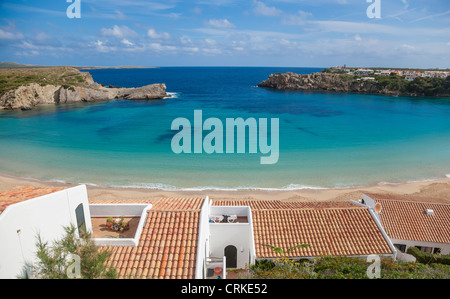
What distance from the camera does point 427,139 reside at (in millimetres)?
35656

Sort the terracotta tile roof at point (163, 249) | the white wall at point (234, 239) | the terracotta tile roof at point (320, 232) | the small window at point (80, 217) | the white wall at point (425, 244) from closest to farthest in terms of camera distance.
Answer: the terracotta tile roof at point (163, 249) → the small window at point (80, 217) → the terracotta tile roof at point (320, 232) → the white wall at point (234, 239) → the white wall at point (425, 244)

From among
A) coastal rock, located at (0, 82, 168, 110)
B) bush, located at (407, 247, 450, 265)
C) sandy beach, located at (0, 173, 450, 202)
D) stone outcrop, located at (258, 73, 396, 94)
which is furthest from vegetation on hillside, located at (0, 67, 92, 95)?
bush, located at (407, 247, 450, 265)

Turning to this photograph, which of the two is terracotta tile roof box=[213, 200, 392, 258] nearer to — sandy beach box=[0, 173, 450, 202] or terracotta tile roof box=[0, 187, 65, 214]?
sandy beach box=[0, 173, 450, 202]

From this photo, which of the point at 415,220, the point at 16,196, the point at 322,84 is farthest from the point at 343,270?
the point at 322,84

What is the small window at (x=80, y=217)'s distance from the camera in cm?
793

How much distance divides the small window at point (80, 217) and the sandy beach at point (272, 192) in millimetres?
11479

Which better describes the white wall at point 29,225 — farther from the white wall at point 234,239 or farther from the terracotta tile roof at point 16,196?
the white wall at point 234,239

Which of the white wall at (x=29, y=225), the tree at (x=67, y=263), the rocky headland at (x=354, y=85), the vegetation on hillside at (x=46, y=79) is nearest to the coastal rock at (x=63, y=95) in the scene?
the vegetation on hillside at (x=46, y=79)

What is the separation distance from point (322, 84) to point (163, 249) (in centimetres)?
9755

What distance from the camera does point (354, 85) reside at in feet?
293

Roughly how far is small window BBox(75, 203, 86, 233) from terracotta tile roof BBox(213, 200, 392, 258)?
6406 millimetres
